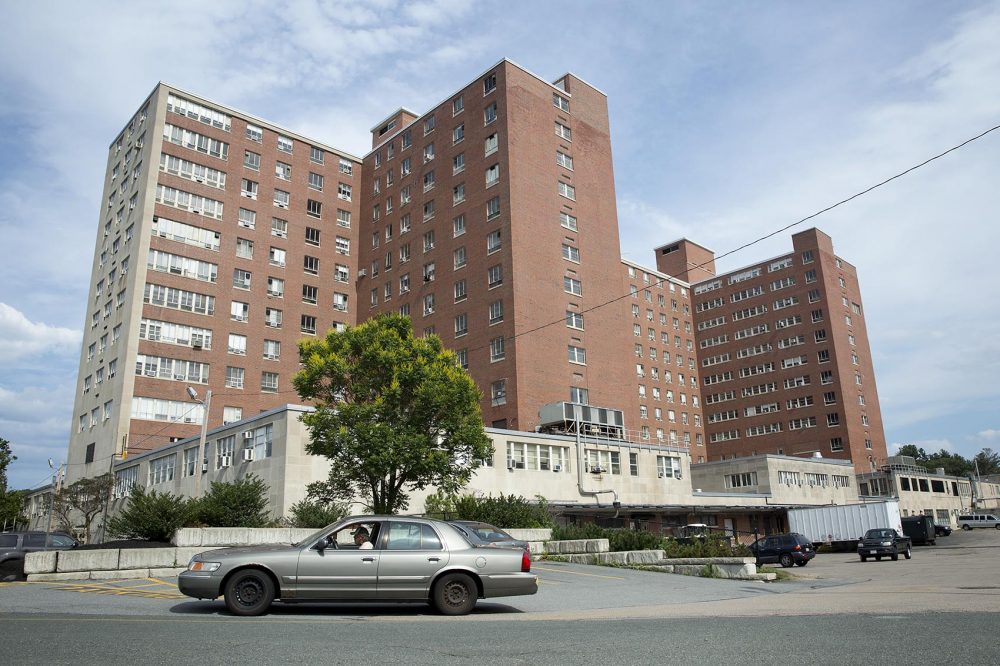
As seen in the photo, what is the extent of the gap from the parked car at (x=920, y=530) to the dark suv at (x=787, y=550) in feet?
89.7

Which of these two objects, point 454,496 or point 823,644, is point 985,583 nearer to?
point 823,644

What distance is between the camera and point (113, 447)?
52625 millimetres

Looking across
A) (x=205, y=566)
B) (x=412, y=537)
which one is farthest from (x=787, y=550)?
(x=205, y=566)

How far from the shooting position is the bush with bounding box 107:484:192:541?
24.2 meters

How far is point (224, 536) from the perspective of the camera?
71.1 ft

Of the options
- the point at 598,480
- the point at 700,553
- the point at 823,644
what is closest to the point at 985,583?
the point at 700,553

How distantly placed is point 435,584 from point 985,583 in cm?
1546

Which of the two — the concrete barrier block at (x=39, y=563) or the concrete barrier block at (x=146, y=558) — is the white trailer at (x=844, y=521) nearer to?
the concrete barrier block at (x=146, y=558)

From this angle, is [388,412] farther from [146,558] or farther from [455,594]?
[455,594]

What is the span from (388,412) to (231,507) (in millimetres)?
6649

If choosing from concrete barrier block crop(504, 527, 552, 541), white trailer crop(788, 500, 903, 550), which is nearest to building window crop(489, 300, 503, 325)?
white trailer crop(788, 500, 903, 550)

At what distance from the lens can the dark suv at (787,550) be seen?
34.8 meters

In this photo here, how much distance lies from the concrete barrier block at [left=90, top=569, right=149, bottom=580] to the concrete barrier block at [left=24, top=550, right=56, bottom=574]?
3.08 ft

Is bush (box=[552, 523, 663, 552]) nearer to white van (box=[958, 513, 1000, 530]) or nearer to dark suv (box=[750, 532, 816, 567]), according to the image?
dark suv (box=[750, 532, 816, 567])
